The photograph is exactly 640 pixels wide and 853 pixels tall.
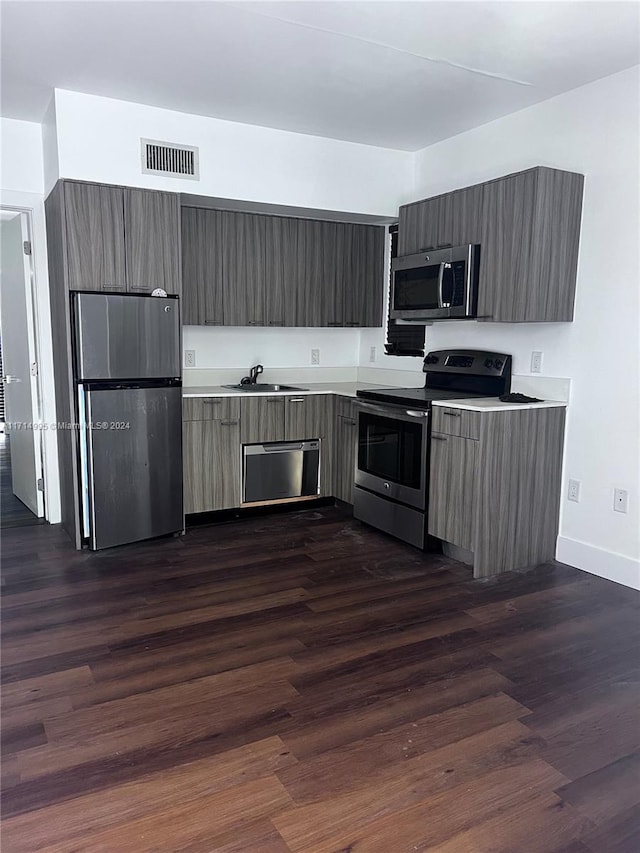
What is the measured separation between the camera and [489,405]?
3.37 m

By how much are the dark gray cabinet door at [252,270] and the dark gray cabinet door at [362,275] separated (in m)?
0.56

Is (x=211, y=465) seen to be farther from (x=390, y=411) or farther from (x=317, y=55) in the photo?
(x=317, y=55)

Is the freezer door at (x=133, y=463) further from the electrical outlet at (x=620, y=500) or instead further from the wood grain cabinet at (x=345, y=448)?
the electrical outlet at (x=620, y=500)

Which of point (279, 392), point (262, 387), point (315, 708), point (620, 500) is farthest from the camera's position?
point (262, 387)

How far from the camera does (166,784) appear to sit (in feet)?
5.98

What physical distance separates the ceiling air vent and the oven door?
1.84 metres

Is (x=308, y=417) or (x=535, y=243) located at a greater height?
(x=535, y=243)

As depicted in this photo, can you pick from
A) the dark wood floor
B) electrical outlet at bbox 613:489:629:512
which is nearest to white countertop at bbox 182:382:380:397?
the dark wood floor

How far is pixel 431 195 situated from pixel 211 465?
2503 millimetres

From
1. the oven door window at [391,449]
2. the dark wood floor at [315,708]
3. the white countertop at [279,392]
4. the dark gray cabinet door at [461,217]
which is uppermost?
the dark gray cabinet door at [461,217]

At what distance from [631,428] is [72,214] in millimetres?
3269

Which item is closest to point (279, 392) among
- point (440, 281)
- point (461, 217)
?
point (440, 281)

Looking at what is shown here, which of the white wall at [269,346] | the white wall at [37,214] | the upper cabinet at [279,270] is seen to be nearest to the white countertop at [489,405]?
the upper cabinet at [279,270]

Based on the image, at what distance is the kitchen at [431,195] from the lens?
10.8ft
